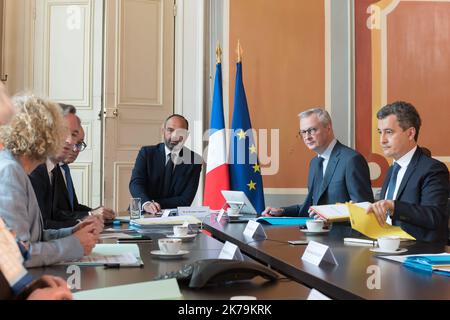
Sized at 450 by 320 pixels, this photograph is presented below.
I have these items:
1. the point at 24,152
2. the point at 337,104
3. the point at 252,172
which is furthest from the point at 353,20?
the point at 24,152

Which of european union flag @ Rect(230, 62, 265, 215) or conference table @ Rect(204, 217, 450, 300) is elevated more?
european union flag @ Rect(230, 62, 265, 215)

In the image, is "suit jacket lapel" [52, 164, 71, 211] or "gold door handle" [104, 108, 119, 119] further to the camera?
"gold door handle" [104, 108, 119, 119]

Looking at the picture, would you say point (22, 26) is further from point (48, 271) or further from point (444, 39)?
point (48, 271)

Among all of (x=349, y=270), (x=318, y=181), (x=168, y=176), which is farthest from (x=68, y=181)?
(x=349, y=270)

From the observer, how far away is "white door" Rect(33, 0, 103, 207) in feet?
20.2

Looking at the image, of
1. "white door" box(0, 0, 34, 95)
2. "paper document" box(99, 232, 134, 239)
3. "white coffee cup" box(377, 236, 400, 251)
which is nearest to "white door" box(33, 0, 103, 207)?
"white door" box(0, 0, 34, 95)

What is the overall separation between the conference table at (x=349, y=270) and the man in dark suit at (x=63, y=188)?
0.94 metres

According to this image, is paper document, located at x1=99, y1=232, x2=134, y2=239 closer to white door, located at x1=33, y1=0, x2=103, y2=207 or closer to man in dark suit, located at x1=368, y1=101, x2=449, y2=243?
man in dark suit, located at x1=368, y1=101, x2=449, y2=243

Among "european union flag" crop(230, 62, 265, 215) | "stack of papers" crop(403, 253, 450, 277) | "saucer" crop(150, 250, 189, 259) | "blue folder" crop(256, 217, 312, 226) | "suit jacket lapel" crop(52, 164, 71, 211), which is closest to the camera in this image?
"stack of papers" crop(403, 253, 450, 277)

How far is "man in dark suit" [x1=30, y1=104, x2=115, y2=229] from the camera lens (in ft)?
8.80

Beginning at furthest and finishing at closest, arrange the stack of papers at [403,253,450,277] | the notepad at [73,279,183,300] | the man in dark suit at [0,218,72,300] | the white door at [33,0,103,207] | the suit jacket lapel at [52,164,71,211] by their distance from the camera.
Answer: the white door at [33,0,103,207] → the suit jacket lapel at [52,164,71,211] → the stack of papers at [403,253,450,277] → the notepad at [73,279,183,300] → the man in dark suit at [0,218,72,300]

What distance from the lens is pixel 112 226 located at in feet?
9.75

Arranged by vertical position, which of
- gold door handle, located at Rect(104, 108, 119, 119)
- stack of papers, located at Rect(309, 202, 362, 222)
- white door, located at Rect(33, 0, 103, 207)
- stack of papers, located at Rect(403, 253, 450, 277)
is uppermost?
white door, located at Rect(33, 0, 103, 207)

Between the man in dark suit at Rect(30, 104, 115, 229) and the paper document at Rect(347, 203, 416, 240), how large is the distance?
1.34 m
